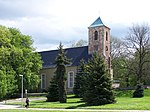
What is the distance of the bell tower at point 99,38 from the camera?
62.1m

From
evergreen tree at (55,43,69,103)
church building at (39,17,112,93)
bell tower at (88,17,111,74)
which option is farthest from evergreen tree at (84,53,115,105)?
bell tower at (88,17,111,74)

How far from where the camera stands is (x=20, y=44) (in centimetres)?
5650

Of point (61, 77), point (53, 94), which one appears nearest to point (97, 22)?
point (53, 94)

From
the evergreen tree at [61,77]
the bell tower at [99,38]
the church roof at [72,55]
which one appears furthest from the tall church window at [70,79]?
the evergreen tree at [61,77]

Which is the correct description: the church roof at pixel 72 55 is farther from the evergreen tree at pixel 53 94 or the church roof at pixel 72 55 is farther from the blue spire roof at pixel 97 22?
the evergreen tree at pixel 53 94

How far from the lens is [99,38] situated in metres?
62.5

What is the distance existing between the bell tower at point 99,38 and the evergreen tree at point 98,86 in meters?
28.1

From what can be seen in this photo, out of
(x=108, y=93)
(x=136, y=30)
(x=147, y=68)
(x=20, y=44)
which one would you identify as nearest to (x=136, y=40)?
(x=136, y=30)

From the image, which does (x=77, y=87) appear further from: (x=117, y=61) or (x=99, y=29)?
(x=117, y=61)

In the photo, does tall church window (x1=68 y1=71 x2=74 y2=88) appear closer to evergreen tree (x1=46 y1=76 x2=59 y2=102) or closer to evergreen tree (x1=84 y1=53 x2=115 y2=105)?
evergreen tree (x1=46 y1=76 x2=59 y2=102)

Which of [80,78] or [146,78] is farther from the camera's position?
[146,78]

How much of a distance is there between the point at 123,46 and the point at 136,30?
14.7 ft

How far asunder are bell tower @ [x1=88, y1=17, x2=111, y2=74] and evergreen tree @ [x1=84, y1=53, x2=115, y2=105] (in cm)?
2807

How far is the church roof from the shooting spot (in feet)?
210
